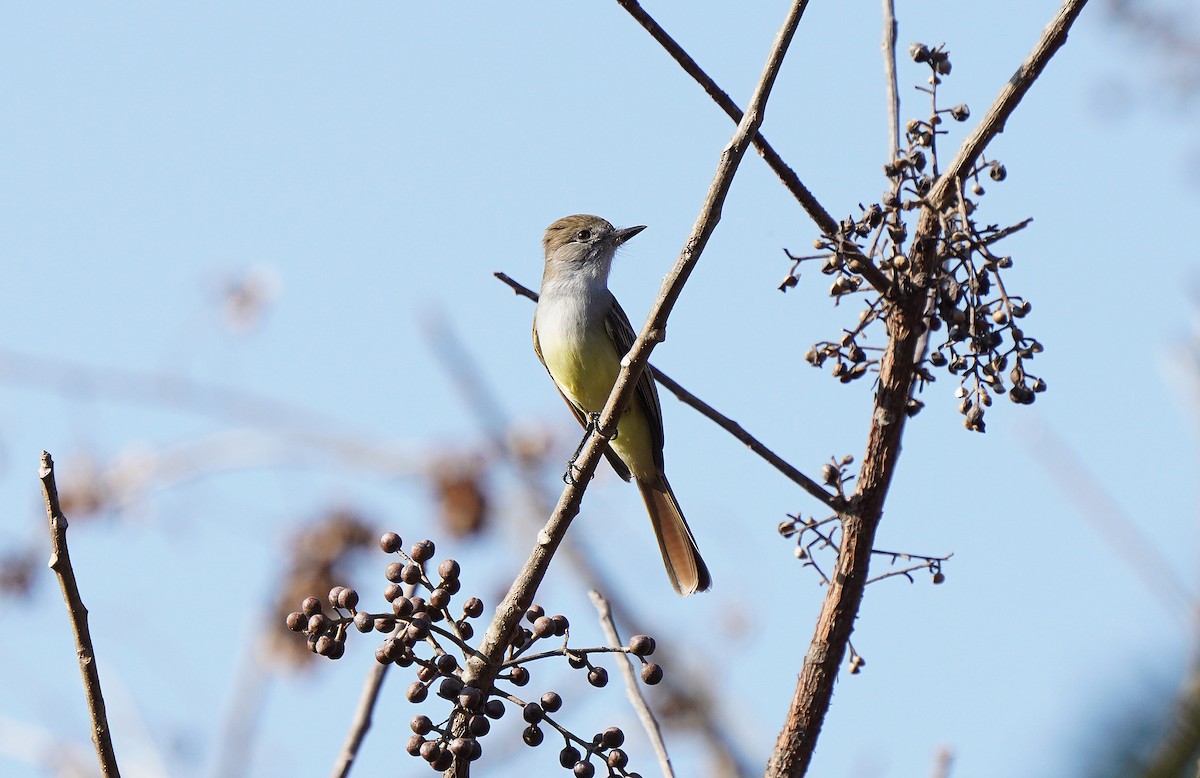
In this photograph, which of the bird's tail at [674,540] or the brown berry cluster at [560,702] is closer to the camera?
the brown berry cluster at [560,702]

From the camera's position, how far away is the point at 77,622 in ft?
7.12

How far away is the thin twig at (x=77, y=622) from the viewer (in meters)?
2.13

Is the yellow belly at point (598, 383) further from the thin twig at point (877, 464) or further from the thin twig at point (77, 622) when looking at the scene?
the thin twig at point (77, 622)

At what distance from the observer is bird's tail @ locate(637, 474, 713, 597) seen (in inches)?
214

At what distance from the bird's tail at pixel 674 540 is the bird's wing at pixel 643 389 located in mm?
198

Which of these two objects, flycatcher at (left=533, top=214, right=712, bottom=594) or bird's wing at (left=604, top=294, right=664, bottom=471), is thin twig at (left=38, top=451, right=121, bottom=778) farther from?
bird's wing at (left=604, top=294, right=664, bottom=471)

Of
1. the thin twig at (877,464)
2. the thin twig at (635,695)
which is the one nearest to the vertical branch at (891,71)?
the thin twig at (877,464)

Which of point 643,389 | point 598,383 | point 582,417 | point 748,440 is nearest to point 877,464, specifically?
point 748,440

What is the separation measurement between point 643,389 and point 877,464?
348cm

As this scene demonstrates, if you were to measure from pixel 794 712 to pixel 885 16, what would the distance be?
6.46 feet

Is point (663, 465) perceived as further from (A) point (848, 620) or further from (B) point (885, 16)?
(A) point (848, 620)

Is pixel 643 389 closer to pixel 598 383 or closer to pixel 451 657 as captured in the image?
pixel 598 383

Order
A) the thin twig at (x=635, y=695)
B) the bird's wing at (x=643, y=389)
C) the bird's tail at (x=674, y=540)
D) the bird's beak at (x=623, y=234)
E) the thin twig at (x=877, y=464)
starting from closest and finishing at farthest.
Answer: the thin twig at (x=877, y=464) < the thin twig at (x=635, y=695) < the bird's tail at (x=674, y=540) < the bird's wing at (x=643, y=389) < the bird's beak at (x=623, y=234)

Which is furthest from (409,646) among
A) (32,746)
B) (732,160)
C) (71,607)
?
(32,746)
